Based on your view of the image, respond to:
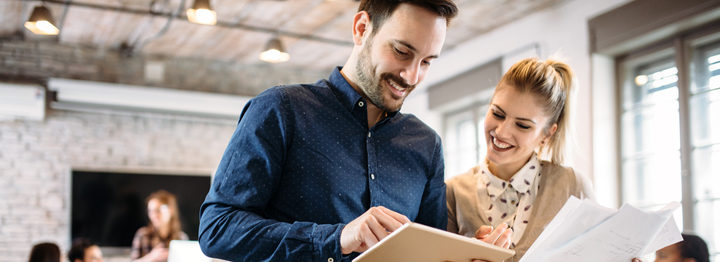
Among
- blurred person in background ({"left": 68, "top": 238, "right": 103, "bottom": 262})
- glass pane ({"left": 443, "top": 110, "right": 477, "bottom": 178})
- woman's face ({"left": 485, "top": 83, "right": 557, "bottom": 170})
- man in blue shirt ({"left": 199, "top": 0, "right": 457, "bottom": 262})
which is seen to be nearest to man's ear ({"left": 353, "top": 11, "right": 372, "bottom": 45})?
man in blue shirt ({"left": 199, "top": 0, "right": 457, "bottom": 262})

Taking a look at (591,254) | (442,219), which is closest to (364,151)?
(442,219)

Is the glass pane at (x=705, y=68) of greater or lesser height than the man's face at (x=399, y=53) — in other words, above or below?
above

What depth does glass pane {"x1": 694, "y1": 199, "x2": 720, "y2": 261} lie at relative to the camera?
3926 millimetres

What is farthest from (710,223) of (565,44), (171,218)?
(171,218)

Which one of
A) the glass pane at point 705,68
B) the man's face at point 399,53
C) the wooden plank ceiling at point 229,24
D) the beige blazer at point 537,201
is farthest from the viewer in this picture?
the wooden plank ceiling at point 229,24

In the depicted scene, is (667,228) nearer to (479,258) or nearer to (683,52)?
(479,258)

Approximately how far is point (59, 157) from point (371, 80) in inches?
230

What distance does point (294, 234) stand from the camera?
124cm

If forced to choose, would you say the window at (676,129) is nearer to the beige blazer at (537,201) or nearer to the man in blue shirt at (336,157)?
the beige blazer at (537,201)

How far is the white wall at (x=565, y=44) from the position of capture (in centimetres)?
471

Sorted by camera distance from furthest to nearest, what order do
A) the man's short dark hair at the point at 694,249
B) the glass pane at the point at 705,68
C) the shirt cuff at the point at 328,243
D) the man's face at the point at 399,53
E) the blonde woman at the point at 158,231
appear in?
1. the blonde woman at the point at 158,231
2. the glass pane at the point at 705,68
3. the man's short dark hair at the point at 694,249
4. the man's face at the point at 399,53
5. the shirt cuff at the point at 328,243

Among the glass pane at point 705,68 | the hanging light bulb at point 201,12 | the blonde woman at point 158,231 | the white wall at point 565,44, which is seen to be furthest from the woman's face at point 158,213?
the glass pane at point 705,68

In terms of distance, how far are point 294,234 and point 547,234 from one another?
0.52 m

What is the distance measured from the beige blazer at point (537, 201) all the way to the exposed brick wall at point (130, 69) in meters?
5.43
